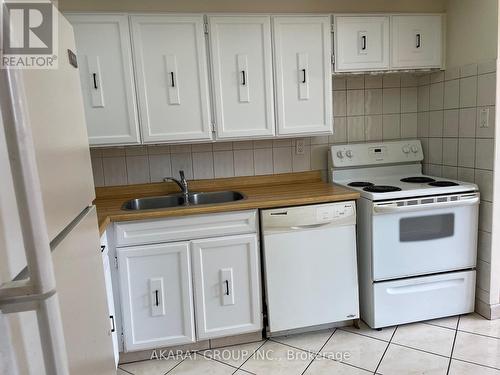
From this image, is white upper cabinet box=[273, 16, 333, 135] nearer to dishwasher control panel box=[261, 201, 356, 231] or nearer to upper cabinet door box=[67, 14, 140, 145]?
dishwasher control panel box=[261, 201, 356, 231]

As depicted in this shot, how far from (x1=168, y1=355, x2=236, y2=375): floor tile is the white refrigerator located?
99 cm

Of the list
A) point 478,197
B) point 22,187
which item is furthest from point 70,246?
point 478,197

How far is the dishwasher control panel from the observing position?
2059 millimetres

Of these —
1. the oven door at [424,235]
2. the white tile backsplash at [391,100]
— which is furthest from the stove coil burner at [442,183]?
the white tile backsplash at [391,100]

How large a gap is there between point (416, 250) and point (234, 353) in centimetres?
130

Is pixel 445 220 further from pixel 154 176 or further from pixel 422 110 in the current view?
pixel 154 176

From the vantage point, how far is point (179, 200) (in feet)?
8.04

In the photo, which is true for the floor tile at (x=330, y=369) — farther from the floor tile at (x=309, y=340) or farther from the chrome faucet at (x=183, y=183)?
the chrome faucet at (x=183, y=183)

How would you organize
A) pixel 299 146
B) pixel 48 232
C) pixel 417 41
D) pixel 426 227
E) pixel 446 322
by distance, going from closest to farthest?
pixel 48 232 → pixel 426 227 → pixel 446 322 → pixel 417 41 → pixel 299 146

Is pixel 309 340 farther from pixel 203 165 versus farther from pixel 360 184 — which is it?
pixel 203 165

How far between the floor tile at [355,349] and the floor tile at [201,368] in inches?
23.1

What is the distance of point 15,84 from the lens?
20.5 inches

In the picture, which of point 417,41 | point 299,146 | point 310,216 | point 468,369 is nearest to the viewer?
point 468,369

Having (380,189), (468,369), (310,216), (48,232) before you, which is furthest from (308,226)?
(48,232)
